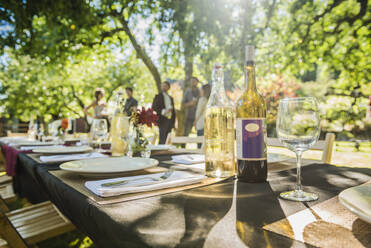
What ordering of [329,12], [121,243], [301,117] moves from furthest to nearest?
[329,12]
[301,117]
[121,243]

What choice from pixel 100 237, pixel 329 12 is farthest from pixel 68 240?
pixel 329 12

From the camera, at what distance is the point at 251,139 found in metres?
0.78

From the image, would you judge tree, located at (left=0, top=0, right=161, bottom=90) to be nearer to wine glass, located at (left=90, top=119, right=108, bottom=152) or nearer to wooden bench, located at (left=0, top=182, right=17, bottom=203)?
wooden bench, located at (left=0, top=182, right=17, bottom=203)

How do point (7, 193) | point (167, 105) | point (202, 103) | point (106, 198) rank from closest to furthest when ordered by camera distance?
point (106, 198) → point (7, 193) → point (202, 103) → point (167, 105)

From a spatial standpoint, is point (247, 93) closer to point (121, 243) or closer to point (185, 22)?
point (121, 243)

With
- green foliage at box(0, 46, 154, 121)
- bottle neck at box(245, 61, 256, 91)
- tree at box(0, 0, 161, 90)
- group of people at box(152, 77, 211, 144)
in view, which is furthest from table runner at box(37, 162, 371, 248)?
green foliage at box(0, 46, 154, 121)

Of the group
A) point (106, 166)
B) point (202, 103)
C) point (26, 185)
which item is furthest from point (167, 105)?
point (106, 166)

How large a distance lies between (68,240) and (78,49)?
15.3 ft

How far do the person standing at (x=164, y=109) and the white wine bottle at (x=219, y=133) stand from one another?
4.35 metres

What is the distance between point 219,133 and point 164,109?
4510mm

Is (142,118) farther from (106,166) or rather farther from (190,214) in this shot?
(190,214)

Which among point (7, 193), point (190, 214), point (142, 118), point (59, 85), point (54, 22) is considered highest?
point (59, 85)

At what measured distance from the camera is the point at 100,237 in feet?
1.68

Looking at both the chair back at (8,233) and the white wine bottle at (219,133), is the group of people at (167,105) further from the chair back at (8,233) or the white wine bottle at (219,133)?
the chair back at (8,233)
